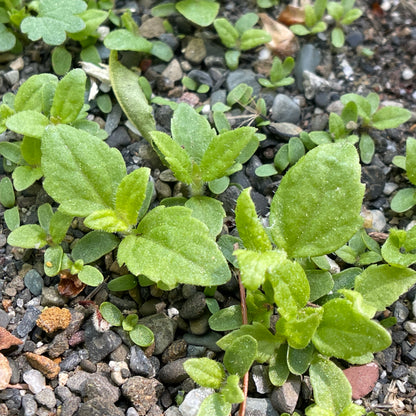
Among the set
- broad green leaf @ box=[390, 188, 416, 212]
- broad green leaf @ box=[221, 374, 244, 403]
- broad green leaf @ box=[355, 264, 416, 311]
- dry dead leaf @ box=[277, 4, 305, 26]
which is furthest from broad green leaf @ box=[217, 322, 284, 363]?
dry dead leaf @ box=[277, 4, 305, 26]

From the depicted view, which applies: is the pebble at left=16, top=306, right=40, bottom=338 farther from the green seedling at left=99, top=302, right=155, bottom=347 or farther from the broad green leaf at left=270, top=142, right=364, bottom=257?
the broad green leaf at left=270, top=142, right=364, bottom=257

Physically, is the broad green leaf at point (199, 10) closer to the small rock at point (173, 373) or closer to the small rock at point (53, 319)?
the small rock at point (53, 319)

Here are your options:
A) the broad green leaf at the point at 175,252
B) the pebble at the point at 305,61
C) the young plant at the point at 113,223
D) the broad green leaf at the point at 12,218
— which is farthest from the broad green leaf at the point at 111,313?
the pebble at the point at 305,61

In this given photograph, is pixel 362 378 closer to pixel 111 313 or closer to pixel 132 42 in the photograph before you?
pixel 111 313

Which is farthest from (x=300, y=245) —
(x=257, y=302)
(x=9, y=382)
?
(x=9, y=382)

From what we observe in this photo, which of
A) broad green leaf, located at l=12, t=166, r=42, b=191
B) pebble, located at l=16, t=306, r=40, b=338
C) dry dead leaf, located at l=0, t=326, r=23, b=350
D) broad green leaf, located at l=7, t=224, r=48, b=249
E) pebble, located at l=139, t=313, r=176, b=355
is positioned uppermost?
broad green leaf, located at l=12, t=166, r=42, b=191
